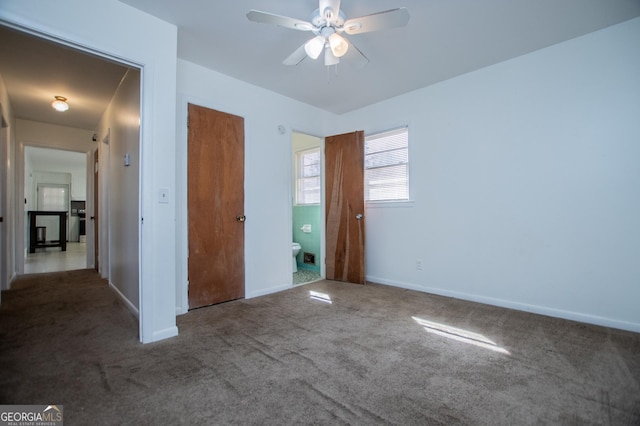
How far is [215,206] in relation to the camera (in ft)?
9.91

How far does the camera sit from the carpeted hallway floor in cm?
136

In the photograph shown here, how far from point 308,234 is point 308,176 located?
1090 millimetres

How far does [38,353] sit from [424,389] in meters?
2.59

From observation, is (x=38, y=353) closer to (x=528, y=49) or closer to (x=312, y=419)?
(x=312, y=419)

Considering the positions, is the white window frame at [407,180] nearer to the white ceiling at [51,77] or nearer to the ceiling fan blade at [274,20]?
the ceiling fan blade at [274,20]

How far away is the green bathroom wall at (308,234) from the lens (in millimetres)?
4828

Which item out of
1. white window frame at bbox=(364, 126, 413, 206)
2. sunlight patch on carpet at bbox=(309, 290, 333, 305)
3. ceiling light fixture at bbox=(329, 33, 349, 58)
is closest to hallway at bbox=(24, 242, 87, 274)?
sunlight patch on carpet at bbox=(309, 290, 333, 305)

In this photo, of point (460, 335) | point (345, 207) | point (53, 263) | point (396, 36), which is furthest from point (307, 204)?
point (53, 263)

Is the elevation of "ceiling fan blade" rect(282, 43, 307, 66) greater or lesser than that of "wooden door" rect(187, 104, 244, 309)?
greater

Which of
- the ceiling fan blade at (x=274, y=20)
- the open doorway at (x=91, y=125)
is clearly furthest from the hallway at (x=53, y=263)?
the ceiling fan blade at (x=274, y=20)

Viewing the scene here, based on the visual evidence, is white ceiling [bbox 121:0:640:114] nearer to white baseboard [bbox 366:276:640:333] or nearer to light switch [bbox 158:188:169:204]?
light switch [bbox 158:188:169:204]

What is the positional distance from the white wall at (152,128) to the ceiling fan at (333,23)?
937 mm

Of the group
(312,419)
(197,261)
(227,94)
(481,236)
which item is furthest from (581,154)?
(197,261)

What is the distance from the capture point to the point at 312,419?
1.31m
